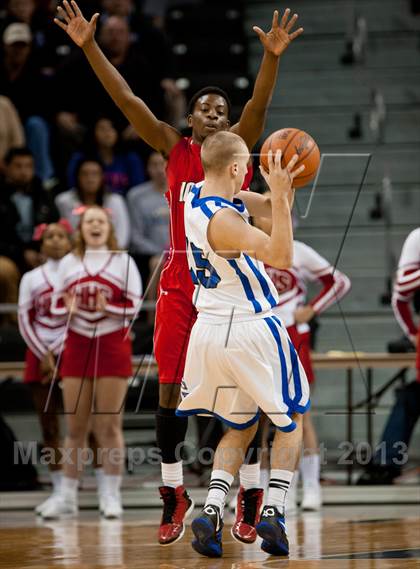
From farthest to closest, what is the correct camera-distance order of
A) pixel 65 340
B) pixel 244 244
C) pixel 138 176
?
pixel 138 176
pixel 65 340
pixel 244 244

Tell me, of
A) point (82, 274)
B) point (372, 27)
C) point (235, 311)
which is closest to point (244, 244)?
point (235, 311)

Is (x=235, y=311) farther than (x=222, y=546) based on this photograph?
No

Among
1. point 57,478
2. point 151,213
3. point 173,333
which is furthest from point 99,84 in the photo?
point 173,333

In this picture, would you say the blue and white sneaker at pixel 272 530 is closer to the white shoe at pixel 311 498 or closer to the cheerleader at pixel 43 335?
the white shoe at pixel 311 498

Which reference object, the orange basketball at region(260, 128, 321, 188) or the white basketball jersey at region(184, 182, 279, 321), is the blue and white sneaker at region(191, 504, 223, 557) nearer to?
the white basketball jersey at region(184, 182, 279, 321)

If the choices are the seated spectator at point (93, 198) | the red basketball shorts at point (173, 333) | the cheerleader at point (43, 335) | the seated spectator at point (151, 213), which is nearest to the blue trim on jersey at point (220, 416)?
the red basketball shorts at point (173, 333)

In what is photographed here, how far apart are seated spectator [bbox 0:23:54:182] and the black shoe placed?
14.6ft

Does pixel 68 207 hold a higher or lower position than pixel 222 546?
higher

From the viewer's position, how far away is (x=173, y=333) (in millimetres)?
5887

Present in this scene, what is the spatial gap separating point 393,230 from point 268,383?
5327 millimetres

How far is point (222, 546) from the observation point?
587 cm

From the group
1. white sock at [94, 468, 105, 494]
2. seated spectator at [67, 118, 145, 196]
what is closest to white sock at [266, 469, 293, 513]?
white sock at [94, 468, 105, 494]

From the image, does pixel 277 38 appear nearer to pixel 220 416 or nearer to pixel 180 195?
pixel 180 195

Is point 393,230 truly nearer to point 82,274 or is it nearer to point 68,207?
point 68,207
